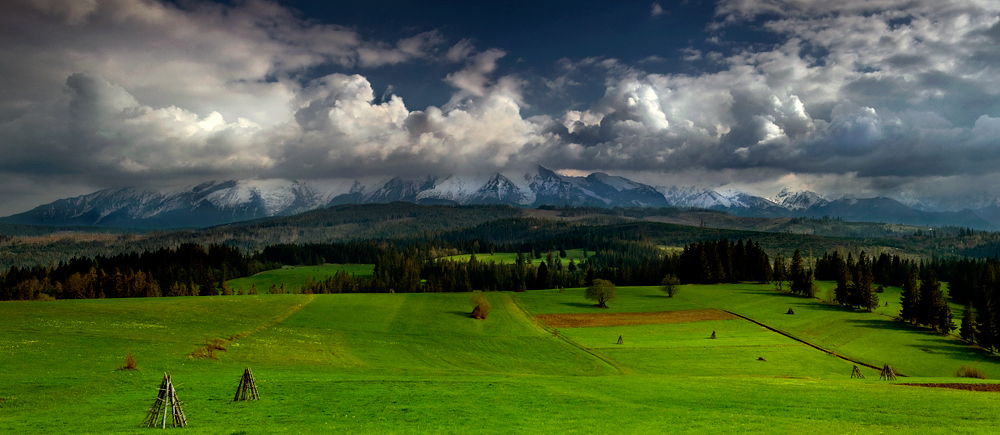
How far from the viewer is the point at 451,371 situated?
53750 millimetres

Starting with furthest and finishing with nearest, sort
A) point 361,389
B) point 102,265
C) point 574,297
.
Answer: point 102,265
point 574,297
point 361,389

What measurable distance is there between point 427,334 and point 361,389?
42.7 metres

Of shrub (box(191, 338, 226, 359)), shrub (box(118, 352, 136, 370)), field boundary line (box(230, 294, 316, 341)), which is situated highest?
shrub (box(118, 352, 136, 370))

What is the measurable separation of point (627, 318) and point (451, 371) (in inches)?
2472

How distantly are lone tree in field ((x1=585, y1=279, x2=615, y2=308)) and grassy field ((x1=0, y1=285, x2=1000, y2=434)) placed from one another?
21.5 metres

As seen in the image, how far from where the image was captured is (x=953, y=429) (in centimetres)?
2562

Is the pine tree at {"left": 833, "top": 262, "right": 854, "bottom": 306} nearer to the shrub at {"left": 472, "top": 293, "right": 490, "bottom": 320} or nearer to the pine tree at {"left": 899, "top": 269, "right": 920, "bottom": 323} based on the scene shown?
the pine tree at {"left": 899, "top": 269, "right": 920, "bottom": 323}

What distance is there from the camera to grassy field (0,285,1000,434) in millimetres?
27453

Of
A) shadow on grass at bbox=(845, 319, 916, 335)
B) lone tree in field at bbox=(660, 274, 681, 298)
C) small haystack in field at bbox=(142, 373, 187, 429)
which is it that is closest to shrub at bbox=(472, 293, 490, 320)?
lone tree in field at bbox=(660, 274, 681, 298)

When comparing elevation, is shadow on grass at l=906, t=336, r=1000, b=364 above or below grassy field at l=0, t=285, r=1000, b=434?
below

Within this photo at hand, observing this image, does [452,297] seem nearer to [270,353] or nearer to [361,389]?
→ [270,353]

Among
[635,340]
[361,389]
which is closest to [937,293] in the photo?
[635,340]

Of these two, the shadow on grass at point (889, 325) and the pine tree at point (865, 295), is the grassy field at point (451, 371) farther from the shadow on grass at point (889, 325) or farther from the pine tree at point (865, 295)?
the pine tree at point (865, 295)

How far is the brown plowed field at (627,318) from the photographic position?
331 feet
